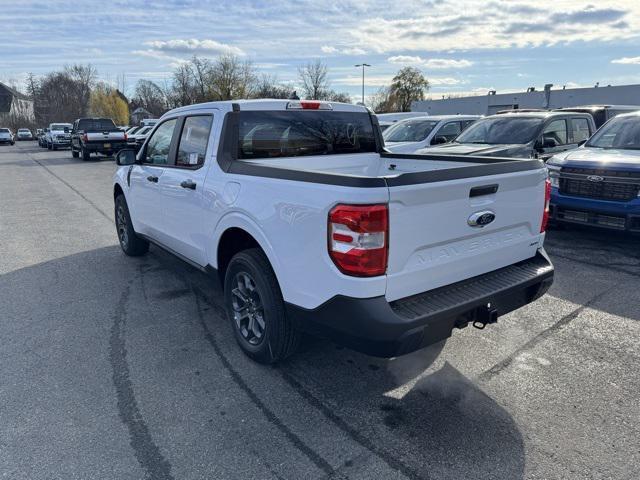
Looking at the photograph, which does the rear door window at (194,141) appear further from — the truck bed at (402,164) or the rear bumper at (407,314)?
the rear bumper at (407,314)

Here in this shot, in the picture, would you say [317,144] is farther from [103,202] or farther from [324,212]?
[103,202]

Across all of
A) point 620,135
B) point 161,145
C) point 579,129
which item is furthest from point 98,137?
point 620,135

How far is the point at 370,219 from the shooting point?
249 cm

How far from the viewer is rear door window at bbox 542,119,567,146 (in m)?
8.63

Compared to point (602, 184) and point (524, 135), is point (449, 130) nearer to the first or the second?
A: point (524, 135)

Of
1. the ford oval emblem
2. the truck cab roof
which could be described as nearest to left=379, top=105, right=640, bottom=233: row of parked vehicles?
the truck cab roof

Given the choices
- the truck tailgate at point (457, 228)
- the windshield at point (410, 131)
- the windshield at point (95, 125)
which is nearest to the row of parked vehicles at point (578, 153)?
the windshield at point (410, 131)

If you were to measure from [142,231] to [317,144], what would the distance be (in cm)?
272

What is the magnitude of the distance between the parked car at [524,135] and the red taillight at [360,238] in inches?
238

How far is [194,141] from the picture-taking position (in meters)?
4.27

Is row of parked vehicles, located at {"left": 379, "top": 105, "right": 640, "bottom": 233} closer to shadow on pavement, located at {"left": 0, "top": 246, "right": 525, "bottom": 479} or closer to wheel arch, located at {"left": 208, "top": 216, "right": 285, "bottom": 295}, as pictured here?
wheel arch, located at {"left": 208, "top": 216, "right": 285, "bottom": 295}

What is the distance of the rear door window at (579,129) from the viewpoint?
30.5 feet

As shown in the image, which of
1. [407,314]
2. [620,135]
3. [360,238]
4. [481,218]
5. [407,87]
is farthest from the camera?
[407,87]

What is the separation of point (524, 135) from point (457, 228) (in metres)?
6.73
